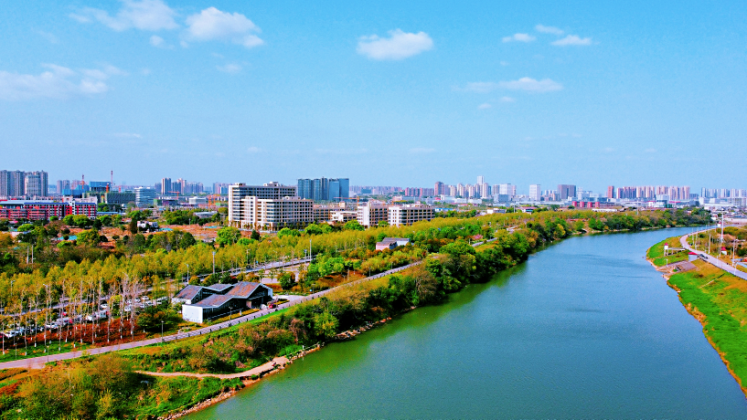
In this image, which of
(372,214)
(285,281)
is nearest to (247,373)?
(285,281)

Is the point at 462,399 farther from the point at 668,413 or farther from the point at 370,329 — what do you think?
the point at 370,329

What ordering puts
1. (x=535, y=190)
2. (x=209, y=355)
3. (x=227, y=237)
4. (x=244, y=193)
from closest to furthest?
(x=209, y=355)
(x=227, y=237)
(x=244, y=193)
(x=535, y=190)

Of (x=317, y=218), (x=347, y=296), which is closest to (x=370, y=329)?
(x=347, y=296)

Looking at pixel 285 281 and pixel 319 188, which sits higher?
pixel 319 188

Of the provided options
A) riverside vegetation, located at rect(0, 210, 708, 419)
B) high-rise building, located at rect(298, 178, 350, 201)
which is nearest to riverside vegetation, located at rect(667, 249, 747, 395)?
riverside vegetation, located at rect(0, 210, 708, 419)

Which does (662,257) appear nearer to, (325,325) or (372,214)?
(372,214)

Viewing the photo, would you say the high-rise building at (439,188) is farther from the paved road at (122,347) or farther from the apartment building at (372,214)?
the paved road at (122,347)

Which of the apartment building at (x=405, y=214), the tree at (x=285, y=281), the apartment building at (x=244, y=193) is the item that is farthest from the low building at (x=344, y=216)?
the tree at (x=285, y=281)
